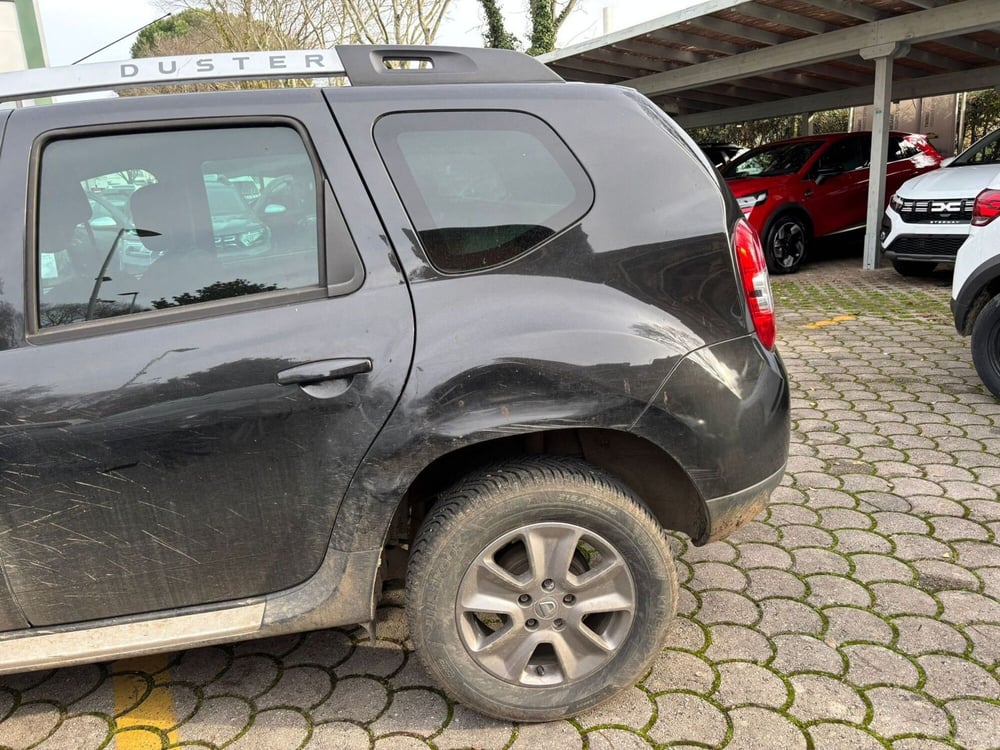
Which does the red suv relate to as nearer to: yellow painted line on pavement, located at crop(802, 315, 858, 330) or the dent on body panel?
yellow painted line on pavement, located at crop(802, 315, 858, 330)

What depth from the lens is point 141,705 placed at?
96.3 inches

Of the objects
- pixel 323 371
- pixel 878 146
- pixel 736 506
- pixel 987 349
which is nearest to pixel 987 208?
pixel 987 349

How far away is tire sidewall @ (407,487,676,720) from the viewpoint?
2.08 m

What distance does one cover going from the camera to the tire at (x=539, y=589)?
6.85 feet

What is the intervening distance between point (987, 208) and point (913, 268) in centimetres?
539

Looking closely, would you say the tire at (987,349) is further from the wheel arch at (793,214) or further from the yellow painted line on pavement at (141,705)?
the wheel arch at (793,214)

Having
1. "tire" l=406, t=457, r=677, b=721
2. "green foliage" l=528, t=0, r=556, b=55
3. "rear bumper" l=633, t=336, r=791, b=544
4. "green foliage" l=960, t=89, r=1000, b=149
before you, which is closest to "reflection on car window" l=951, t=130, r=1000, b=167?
"rear bumper" l=633, t=336, r=791, b=544

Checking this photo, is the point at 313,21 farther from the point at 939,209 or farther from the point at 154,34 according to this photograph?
the point at 154,34

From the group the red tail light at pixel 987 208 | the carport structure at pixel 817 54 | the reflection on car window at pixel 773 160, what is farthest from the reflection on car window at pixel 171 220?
the reflection on car window at pixel 773 160

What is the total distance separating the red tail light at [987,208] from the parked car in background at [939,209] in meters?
3.53

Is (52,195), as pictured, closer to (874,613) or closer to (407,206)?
(407,206)

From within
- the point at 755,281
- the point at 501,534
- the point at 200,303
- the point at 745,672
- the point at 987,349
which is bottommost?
the point at 745,672

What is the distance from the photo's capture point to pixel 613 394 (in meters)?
2.07

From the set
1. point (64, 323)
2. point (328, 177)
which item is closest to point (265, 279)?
point (328, 177)
